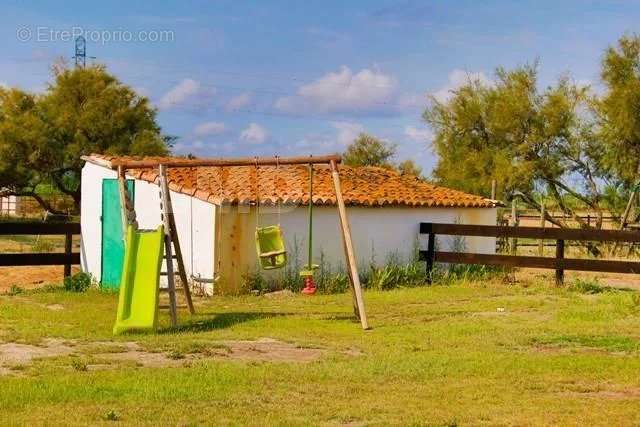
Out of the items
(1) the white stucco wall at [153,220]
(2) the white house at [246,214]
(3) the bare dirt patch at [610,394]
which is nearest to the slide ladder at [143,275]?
(2) the white house at [246,214]

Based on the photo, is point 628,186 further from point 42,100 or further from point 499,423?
point 499,423

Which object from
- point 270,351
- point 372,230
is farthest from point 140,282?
point 372,230

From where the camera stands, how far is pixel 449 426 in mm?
6805

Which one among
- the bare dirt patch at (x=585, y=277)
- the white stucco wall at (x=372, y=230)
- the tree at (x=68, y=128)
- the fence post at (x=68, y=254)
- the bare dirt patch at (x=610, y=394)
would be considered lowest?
the bare dirt patch at (x=610, y=394)

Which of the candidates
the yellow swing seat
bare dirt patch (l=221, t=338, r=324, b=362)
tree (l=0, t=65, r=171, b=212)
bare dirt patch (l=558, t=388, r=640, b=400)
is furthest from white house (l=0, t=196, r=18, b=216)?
bare dirt patch (l=558, t=388, r=640, b=400)

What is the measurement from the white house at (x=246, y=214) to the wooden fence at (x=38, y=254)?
580 millimetres

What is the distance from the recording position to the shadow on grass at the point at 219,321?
12.1 meters

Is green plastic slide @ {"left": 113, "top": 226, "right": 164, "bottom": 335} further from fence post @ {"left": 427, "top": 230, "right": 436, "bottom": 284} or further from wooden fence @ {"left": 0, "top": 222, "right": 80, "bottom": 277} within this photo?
fence post @ {"left": 427, "top": 230, "right": 436, "bottom": 284}

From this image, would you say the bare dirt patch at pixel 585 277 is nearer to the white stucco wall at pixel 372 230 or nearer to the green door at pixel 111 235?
the white stucco wall at pixel 372 230

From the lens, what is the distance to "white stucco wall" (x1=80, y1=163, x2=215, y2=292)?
56.2ft

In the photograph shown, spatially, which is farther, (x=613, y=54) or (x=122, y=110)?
(x=122, y=110)

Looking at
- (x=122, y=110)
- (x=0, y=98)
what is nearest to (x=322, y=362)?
(x=122, y=110)

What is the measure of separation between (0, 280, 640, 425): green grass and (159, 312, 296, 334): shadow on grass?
28 mm

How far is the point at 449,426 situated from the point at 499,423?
41 centimetres
